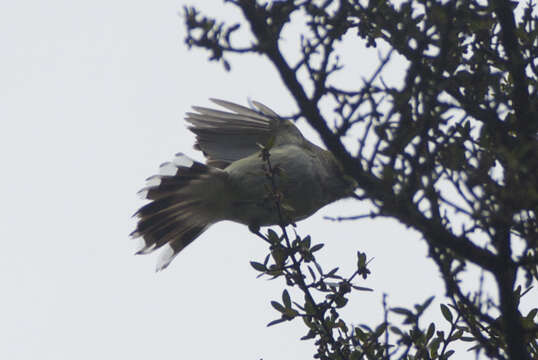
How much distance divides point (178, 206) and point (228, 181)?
1.66ft

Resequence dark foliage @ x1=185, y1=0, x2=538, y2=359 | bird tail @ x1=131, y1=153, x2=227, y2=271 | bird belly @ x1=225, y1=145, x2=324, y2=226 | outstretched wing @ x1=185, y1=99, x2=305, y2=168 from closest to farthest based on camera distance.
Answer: dark foliage @ x1=185, y1=0, x2=538, y2=359 < bird belly @ x1=225, y1=145, x2=324, y2=226 < bird tail @ x1=131, y1=153, x2=227, y2=271 < outstretched wing @ x1=185, y1=99, x2=305, y2=168

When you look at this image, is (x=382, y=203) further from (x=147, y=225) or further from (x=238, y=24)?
(x=147, y=225)

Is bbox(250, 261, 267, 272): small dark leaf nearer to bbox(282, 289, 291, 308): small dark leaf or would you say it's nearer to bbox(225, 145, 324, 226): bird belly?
bbox(282, 289, 291, 308): small dark leaf

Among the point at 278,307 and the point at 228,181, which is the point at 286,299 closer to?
the point at 278,307

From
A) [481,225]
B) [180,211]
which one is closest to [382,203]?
[481,225]

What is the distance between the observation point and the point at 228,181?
5.19 meters

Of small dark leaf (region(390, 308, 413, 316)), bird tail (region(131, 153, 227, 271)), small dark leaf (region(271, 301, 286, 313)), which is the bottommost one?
small dark leaf (region(390, 308, 413, 316))

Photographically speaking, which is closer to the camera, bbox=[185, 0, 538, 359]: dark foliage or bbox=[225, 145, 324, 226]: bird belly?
bbox=[185, 0, 538, 359]: dark foliage

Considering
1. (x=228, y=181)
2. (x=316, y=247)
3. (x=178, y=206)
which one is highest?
(x=178, y=206)

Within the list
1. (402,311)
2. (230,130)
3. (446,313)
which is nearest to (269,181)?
(230,130)

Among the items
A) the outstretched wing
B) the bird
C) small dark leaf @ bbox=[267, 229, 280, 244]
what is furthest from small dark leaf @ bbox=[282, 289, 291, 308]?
the outstretched wing

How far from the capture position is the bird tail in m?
5.25

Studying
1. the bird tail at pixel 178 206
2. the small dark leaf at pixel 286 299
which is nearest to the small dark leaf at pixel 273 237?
the small dark leaf at pixel 286 299

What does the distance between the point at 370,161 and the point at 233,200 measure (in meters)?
2.78
